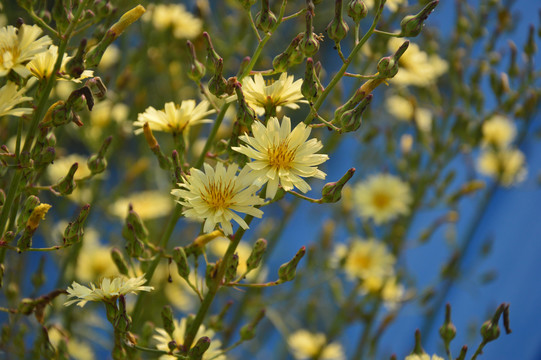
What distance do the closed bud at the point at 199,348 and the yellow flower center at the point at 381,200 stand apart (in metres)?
0.75

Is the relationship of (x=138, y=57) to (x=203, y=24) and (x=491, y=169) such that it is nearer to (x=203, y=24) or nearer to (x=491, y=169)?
(x=203, y=24)

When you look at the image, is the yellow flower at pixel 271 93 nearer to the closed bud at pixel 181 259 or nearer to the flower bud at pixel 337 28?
the flower bud at pixel 337 28

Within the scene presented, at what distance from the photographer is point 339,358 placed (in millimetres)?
1132

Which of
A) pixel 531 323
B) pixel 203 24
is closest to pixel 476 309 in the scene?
pixel 531 323

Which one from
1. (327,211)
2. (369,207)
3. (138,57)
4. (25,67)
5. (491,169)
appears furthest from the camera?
(327,211)

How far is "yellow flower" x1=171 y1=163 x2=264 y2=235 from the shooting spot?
0.50m

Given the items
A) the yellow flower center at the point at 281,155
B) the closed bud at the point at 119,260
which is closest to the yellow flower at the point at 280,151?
the yellow flower center at the point at 281,155

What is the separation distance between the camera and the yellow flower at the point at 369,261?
1104 mm

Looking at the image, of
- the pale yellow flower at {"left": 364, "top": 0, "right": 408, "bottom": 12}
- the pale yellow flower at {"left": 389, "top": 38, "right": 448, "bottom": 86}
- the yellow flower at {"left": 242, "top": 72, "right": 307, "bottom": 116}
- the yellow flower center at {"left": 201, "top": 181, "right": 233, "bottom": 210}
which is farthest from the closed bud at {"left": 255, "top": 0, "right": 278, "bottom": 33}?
the pale yellow flower at {"left": 389, "top": 38, "right": 448, "bottom": 86}

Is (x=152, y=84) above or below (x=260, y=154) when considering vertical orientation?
above

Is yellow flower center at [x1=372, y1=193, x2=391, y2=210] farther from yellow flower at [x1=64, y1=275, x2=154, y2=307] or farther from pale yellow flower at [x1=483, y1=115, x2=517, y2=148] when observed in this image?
yellow flower at [x1=64, y1=275, x2=154, y2=307]

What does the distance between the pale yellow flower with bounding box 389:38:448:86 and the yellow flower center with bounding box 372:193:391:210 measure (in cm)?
24

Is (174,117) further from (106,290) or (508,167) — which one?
(508,167)

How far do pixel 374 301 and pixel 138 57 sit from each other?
68 centimetres
